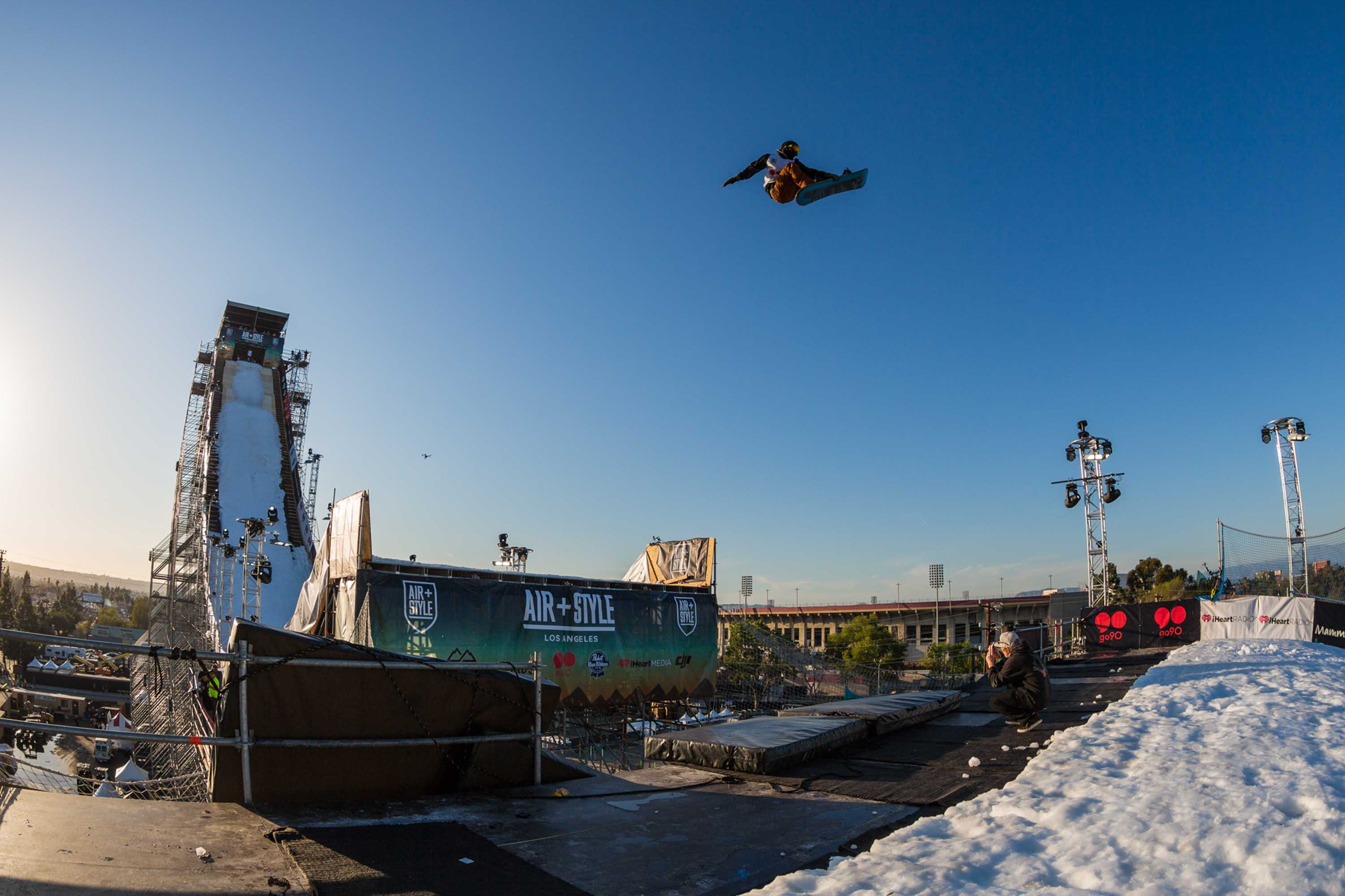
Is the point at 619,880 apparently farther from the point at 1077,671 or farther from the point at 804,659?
the point at 804,659

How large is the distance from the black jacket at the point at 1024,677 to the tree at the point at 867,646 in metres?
47.6

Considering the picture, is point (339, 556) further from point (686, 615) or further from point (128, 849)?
point (128, 849)

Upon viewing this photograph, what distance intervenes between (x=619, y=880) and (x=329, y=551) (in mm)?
22555

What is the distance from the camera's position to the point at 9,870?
3305mm

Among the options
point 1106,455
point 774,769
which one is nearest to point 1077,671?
point 774,769

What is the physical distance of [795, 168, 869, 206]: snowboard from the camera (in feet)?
26.3

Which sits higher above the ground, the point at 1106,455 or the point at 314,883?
the point at 1106,455

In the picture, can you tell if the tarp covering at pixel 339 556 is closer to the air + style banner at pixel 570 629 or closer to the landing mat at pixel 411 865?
the air + style banner at pixel 570 629

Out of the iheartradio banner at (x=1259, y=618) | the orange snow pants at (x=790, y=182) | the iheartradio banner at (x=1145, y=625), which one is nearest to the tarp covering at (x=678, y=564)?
the iheartradio banner at (x=1145, y=625)

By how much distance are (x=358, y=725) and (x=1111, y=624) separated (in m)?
23.1

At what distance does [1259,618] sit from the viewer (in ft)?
Result: 63.3

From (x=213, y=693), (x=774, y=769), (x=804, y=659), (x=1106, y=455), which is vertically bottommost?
(x=804, y=659)

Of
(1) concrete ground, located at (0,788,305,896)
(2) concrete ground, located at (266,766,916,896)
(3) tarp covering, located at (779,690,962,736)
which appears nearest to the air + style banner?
(3) tarp covering, located at (779,690,962,736)

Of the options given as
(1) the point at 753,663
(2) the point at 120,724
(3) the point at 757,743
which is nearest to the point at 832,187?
(3) the point at 757,743
